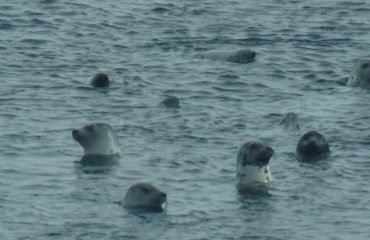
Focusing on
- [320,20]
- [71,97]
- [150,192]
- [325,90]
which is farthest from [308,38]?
[150,192]

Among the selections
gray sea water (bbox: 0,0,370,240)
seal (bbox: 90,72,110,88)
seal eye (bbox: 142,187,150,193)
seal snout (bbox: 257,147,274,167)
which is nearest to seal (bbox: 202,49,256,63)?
gray sea water (bbox: 0,0,370,240)

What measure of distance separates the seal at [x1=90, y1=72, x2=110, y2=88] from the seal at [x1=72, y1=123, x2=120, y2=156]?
6.43 meters

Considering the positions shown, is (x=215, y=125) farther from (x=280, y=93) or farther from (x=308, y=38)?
(x=308, y=38)

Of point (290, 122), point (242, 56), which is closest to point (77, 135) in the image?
point (290, 122)

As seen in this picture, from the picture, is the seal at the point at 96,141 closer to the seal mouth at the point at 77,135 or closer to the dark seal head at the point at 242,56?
the seal mouth at the point at 77,135

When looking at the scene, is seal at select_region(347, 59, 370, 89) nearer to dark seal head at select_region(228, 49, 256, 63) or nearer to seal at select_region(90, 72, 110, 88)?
dark seal head at select_region(228, 49, 256, 63)

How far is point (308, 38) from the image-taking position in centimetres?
4962

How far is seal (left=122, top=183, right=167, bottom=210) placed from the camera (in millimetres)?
31969

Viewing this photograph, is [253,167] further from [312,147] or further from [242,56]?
[242,56]

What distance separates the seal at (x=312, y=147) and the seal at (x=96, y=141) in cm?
378

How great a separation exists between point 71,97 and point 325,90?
250 inches

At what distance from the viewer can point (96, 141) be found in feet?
118

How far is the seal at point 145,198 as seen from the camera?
31969 mm

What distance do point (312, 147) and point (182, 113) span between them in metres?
4.89
